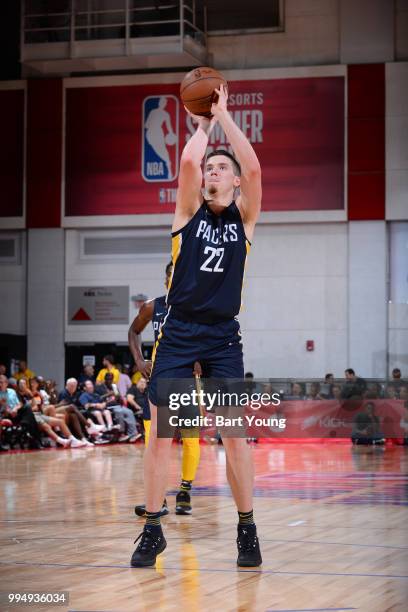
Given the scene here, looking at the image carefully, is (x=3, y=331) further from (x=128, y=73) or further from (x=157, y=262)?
(x=128, y=73)

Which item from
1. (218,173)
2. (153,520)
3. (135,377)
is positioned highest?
(218,173)

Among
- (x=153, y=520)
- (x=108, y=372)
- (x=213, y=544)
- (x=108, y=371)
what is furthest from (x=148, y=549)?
(x=108, y=371)

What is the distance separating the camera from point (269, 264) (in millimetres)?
22203

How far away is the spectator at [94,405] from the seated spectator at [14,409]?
2.46m

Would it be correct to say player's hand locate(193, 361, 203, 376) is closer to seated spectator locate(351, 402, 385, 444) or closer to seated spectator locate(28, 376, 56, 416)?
seated spectator locate(28, 376, 56, 416)

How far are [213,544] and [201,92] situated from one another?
2.44m

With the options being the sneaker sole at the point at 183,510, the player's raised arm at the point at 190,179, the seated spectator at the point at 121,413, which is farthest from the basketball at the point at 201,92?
the seated spectator at the point at 121,413

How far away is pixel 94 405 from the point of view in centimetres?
1750

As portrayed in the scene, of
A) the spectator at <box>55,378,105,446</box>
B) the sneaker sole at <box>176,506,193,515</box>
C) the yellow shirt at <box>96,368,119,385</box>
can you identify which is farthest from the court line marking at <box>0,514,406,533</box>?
the yellow shirt at <box>96,368,119,385</box>

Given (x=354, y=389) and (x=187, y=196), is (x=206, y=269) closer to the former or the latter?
(x=187, y=196)

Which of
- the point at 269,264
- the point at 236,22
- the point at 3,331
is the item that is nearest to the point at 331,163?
the point at 269,264

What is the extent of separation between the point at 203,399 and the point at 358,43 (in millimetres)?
18510

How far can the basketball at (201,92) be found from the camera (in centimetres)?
482

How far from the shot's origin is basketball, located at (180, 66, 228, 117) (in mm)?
4824
